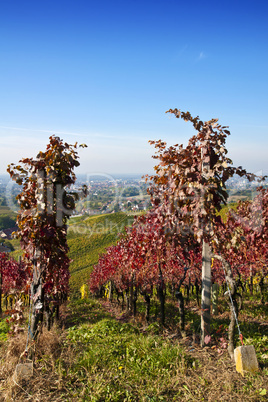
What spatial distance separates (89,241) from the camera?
5203 cm

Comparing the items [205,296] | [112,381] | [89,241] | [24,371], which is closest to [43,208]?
[24,371]

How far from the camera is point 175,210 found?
14.6 ft

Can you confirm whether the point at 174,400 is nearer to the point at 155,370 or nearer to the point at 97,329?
the point at 155,370

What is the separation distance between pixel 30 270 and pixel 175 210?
2605 millimetres

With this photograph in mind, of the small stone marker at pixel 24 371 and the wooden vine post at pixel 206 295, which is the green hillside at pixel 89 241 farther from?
the small stone marker at pixel 24 371

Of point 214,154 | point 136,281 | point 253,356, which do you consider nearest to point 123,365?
point 253,356

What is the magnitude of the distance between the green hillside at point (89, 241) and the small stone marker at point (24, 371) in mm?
25484

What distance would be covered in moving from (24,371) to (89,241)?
1948 inches

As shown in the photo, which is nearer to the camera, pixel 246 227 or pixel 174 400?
pixel 174 400

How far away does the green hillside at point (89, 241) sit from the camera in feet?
117

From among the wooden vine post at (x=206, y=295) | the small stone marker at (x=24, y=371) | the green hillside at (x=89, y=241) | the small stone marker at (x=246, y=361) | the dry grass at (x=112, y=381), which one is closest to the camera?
the dry grass at (x=112, y=381)

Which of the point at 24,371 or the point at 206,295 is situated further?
the point at 206,295

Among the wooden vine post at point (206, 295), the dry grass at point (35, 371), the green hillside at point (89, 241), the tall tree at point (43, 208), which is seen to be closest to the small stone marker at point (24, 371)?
the dry grass at point (35, 371)

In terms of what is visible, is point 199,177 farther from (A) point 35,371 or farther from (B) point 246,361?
(A) point 35,371
